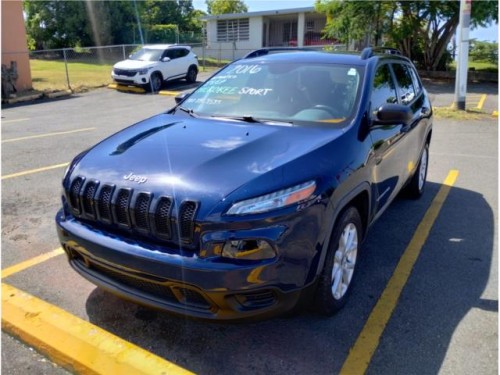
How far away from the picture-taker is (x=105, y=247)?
265 cm

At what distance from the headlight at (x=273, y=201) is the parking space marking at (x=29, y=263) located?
2.25 metres

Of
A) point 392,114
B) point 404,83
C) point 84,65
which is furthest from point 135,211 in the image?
point 84,65

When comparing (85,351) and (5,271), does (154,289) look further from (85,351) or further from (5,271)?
(5,271)

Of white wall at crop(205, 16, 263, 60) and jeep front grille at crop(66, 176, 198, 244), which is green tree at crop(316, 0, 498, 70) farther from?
jeep front grille at crop(66, 176, 198, 244)

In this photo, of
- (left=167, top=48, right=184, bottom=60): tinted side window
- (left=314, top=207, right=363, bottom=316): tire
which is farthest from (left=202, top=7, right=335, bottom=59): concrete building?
(left=314, top=207, right=363, bottom=316): tire

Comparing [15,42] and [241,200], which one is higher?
[15,42]

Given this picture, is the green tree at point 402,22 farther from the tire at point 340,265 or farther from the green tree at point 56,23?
the green tree at point 56,23

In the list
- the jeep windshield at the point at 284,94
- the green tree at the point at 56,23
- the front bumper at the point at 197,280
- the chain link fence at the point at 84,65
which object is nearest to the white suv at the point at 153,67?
the chain link fence at the point at 84,65

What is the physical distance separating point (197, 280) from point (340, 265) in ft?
3.55

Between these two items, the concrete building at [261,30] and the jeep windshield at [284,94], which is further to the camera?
the concrete building at [261,30]

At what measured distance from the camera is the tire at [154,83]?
17.5 m

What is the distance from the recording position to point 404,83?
4734 mm

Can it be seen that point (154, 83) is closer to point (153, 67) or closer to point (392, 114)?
point (153, 67)

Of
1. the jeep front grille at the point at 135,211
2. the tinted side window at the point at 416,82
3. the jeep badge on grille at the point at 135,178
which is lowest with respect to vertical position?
the jeep front grille at the point at 135,211
